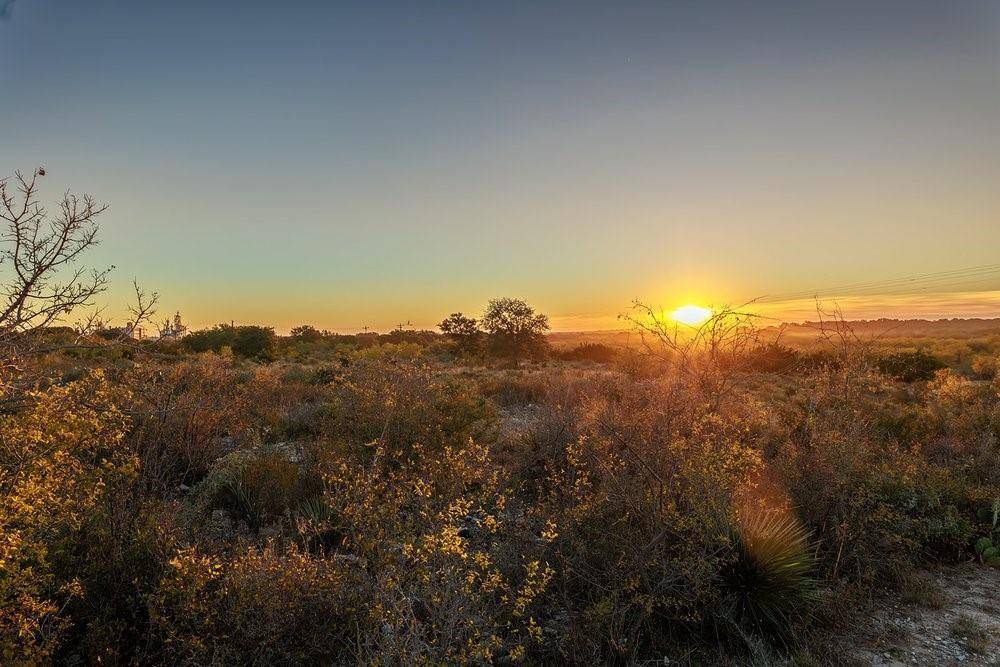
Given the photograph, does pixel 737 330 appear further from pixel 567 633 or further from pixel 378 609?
pixel 378 609

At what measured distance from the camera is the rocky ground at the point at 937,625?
495 cm

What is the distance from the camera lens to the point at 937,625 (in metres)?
5.45

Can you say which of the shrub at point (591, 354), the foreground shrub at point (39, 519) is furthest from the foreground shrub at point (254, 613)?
the shrub at point (591, 354)

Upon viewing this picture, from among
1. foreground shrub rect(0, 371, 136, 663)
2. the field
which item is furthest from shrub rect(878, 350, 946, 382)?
foreground shrub rect(0, 371, 136, 663)

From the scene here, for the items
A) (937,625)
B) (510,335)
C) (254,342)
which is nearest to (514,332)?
(510,335)

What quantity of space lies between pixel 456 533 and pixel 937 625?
503 centimetres

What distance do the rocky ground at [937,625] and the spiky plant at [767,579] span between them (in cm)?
56

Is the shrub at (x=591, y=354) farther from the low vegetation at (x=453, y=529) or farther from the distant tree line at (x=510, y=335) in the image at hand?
the low vegetation at (x=453, y=529)

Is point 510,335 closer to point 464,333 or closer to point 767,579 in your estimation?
point 464,333

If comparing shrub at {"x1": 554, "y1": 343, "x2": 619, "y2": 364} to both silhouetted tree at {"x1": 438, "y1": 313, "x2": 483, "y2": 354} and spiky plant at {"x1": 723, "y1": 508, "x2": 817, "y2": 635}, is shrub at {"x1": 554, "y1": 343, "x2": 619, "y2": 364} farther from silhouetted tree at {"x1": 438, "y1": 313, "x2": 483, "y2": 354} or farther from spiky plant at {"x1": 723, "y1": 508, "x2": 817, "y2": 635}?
spiky plant at {"x1": 723, "y1": 508, "x2": 817, "y2": 635}

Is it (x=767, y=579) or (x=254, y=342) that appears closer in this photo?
(x=767, y=579)

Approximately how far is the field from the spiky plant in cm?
2

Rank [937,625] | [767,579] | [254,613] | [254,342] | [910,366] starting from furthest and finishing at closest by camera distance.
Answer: [254,342] → [910,366] → [937,625] → [767,579] → [254,613]

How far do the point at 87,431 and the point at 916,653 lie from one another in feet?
24.3
